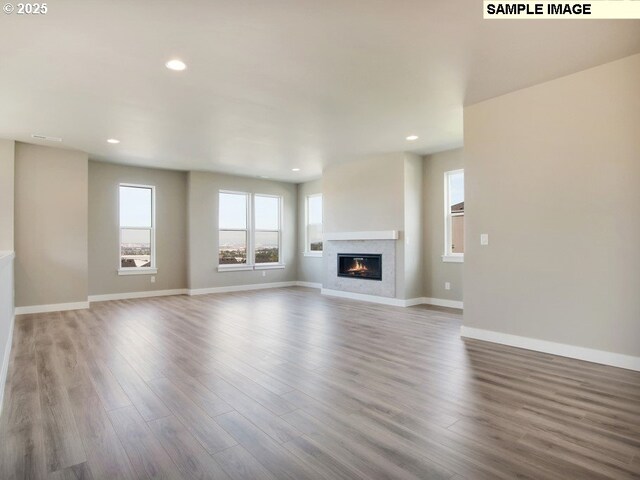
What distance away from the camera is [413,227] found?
6.52 metres

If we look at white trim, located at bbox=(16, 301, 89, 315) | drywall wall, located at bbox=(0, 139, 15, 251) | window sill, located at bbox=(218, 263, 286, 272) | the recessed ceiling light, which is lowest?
white trim, located at bbox=(16, 301, 89, 315)

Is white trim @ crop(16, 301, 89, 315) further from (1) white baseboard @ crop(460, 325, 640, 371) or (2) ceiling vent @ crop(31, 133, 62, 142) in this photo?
(1) white baseboard @ crop(460, 325, 640, 371)

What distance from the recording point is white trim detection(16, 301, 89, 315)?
18.7ft

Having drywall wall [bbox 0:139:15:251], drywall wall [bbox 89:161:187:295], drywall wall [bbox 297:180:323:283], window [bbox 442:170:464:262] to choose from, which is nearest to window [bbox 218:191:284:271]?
drywall wall [bbox 297:180:323:283]

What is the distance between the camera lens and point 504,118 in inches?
153

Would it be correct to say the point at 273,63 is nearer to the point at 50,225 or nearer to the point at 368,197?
the point at 368,197

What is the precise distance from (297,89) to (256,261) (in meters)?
5.83

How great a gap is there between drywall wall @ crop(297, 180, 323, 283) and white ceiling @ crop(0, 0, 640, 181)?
3.91m

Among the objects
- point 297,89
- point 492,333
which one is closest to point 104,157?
point 297,89

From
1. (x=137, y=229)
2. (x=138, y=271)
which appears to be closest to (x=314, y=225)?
(x=137, y=229)

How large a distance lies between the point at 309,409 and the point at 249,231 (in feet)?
22.3

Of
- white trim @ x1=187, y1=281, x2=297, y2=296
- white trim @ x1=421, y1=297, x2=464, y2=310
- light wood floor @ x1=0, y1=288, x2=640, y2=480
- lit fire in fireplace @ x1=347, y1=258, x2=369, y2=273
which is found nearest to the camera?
light wood floor @ x1=0, y1=288, x2=640, y2=480

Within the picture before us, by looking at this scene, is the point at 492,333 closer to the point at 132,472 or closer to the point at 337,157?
the point at 132,472

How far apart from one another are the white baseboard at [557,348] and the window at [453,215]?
2320 mm
